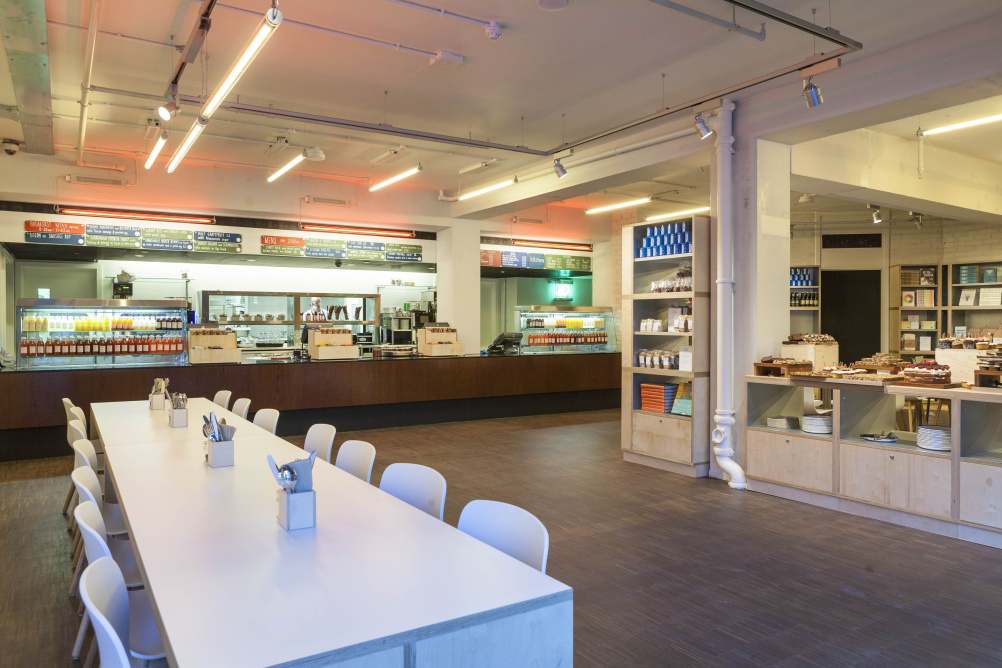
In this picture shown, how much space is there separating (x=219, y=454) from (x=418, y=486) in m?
1.17

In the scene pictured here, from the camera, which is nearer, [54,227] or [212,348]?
[212,348]

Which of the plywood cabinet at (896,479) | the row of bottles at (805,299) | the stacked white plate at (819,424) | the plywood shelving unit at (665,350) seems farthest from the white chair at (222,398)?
the row of bottles at (805,299)

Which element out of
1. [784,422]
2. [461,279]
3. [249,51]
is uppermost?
[249,51]

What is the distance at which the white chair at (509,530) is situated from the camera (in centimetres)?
227

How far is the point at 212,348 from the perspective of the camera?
8.41 m

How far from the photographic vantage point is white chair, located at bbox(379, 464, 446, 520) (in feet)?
9.82

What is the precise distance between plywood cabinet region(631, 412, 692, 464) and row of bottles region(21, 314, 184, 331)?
5718mm

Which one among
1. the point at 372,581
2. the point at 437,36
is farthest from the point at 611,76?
the point at 372,581

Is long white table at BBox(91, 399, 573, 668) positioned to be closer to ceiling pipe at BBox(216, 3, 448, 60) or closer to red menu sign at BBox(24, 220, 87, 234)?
ceiling pipe at BBox(216, 3, 448, 60)

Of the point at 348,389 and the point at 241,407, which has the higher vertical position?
the point at 241,407

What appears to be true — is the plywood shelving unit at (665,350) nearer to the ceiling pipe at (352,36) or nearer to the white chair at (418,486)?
the ceiling pipe at (352,36)

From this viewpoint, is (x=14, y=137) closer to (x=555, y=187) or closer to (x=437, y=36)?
(x=437, y=36)

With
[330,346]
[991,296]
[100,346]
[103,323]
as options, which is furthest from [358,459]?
[991,296]

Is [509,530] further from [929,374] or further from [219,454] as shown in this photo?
[929,374]
